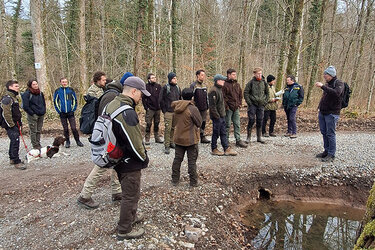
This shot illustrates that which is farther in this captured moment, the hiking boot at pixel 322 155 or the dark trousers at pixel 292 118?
the dark trousers at pixel 292 118

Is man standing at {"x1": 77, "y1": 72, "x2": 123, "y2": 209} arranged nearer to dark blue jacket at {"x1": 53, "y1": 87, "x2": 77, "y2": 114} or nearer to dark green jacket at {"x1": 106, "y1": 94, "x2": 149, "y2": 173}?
dark green jacket at {"x1": 106, "y1": 94, "x2": 149, "y2": 173}

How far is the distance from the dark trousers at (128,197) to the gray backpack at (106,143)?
267 mm

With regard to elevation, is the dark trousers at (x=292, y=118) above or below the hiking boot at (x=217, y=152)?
above

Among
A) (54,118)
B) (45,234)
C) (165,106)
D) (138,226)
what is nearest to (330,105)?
(165,106)

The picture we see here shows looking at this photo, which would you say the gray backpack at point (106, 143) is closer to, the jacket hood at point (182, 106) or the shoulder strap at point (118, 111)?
the shoulder strap at point (118, 111)

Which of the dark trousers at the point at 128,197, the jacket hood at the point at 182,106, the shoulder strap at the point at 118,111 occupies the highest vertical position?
the shoulder strap at the point at 118,111

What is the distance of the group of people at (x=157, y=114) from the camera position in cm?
319

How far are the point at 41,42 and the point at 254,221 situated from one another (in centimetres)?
1166

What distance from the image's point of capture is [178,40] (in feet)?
67.5

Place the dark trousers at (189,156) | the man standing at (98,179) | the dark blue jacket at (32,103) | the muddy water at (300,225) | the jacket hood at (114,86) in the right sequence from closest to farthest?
1. the man standing at (98,179)
2. the jacket hood at (114,86)
3. the muddy water at (300,225)
4. the dark trousers at (189,156)
5. the dark blue jacket at (32,103)

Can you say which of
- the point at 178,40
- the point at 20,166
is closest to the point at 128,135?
the point at 20,166

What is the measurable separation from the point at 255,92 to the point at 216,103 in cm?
172

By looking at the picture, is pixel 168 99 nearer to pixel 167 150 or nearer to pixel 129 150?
pixel 167 150

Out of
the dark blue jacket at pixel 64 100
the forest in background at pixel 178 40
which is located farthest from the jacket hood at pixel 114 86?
the forest in background at pixel 178 40
